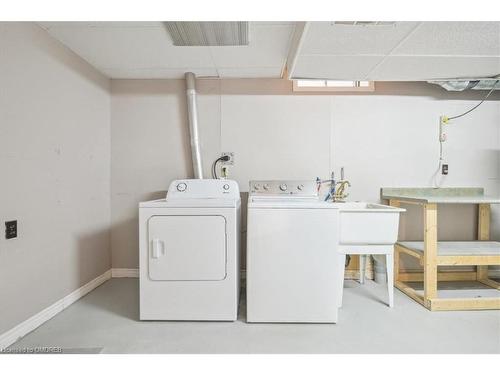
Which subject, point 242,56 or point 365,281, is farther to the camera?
point 365,281

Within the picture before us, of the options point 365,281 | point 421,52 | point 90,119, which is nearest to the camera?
point 421,52

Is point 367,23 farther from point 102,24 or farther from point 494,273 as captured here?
point 494,273

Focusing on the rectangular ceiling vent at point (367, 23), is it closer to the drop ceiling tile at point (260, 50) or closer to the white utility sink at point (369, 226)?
the drop ceiling tile at point (260, 50)

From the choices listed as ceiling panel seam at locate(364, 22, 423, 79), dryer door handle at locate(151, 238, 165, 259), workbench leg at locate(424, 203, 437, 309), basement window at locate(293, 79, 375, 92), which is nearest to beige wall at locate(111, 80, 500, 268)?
basement window at locate(293, 79, 375, 92)

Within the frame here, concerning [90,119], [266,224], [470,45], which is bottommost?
[266,224]

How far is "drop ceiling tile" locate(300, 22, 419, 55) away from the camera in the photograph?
1901mm

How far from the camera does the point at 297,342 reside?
6.20 feet

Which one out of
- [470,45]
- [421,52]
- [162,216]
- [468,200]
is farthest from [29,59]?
[468,200]

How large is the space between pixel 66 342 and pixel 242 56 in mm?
2441

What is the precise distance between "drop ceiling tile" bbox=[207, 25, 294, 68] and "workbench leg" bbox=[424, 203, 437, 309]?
1.69 metres

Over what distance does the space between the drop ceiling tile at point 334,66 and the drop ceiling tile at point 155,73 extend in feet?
2.86

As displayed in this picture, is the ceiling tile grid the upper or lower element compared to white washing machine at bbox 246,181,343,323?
upper

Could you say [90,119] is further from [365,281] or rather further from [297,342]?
[365,281]

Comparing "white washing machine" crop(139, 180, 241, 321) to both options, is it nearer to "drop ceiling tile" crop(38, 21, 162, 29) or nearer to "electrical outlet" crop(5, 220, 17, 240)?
"electrical outlet" crop(5, 220, 17, 240)
